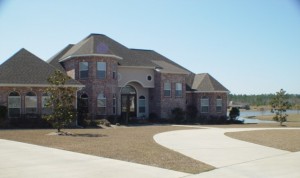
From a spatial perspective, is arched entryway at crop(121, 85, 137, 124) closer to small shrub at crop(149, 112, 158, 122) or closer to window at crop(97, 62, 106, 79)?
small shrub at crop(149, 112, 158, 122)

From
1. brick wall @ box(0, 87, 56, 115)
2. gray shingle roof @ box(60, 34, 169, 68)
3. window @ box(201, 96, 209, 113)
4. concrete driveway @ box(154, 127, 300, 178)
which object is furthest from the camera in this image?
window @ box(201, 96, 209, 113)

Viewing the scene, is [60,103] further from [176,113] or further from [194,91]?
[194,91]

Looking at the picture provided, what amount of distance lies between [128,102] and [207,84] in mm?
9575

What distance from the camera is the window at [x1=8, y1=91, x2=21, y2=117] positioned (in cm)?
2783

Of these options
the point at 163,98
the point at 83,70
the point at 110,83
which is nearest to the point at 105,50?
the point at 83,70

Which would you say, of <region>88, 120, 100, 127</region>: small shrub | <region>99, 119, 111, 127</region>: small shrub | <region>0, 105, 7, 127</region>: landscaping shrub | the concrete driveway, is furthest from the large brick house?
the concrete driveway

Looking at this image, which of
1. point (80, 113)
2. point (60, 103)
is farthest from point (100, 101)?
point (60, 103)

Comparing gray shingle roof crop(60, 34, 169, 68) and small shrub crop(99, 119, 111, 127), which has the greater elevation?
gray shingle roof crop(60, 34, 169, 68)

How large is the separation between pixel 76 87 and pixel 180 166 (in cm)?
1964

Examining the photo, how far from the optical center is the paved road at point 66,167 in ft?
31.2

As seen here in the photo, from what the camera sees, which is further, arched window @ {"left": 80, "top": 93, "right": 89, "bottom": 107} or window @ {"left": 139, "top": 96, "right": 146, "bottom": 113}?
window @ {"left": 139, "top": 96, "right": 146, "bottom": 113}

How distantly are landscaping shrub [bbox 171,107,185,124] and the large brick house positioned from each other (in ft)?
1.74

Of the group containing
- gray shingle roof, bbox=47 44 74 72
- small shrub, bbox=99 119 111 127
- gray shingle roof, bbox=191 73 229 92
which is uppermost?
gray shingle roof, bbox=47 44 74 72

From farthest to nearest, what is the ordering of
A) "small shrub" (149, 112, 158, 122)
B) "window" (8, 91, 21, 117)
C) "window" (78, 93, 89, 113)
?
"small shrub" (149, 112, 158, 122) < "window" (78, 93, 89, 113) < "window" (8, 91, 21, 117)
